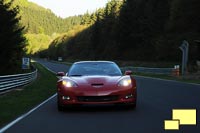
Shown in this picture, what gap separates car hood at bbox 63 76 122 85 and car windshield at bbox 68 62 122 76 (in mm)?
652

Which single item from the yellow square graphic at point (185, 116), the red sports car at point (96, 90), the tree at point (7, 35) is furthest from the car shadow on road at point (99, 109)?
the tree at point (7, 35)

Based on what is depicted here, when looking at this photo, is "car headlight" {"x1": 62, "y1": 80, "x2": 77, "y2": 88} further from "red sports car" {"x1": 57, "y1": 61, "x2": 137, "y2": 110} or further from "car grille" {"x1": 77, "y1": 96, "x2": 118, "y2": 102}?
"car grille" {"x1": 77, "y1": 96, "x2": 118, "y2": 102}

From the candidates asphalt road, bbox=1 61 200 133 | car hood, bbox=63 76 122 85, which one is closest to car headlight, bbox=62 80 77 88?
car hood, bbox=63 76 122 85

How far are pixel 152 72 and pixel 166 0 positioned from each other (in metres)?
40.4

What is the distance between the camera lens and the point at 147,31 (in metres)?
92.9

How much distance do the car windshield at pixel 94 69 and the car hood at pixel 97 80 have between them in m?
0.65

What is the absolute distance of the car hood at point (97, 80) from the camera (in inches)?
500

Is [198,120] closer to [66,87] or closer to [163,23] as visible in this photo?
[66,87]

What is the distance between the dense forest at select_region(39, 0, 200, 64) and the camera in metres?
69.2

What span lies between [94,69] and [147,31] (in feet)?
261

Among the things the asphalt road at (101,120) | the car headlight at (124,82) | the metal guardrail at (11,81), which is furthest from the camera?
the metal guardrail at (11,81)

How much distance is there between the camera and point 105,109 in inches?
527

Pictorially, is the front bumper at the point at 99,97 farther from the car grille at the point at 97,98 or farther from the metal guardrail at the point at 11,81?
the metal guardrail at the point at 11,81

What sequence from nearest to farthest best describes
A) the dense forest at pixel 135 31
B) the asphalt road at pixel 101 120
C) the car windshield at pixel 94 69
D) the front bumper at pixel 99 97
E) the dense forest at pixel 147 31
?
the asphalt road at pixel 101 120, the front bumper at pixel 99 97, the car windshield at pixel 94 69, the dense forest at pixel 135 31, the dense forest at pixel 147 31
